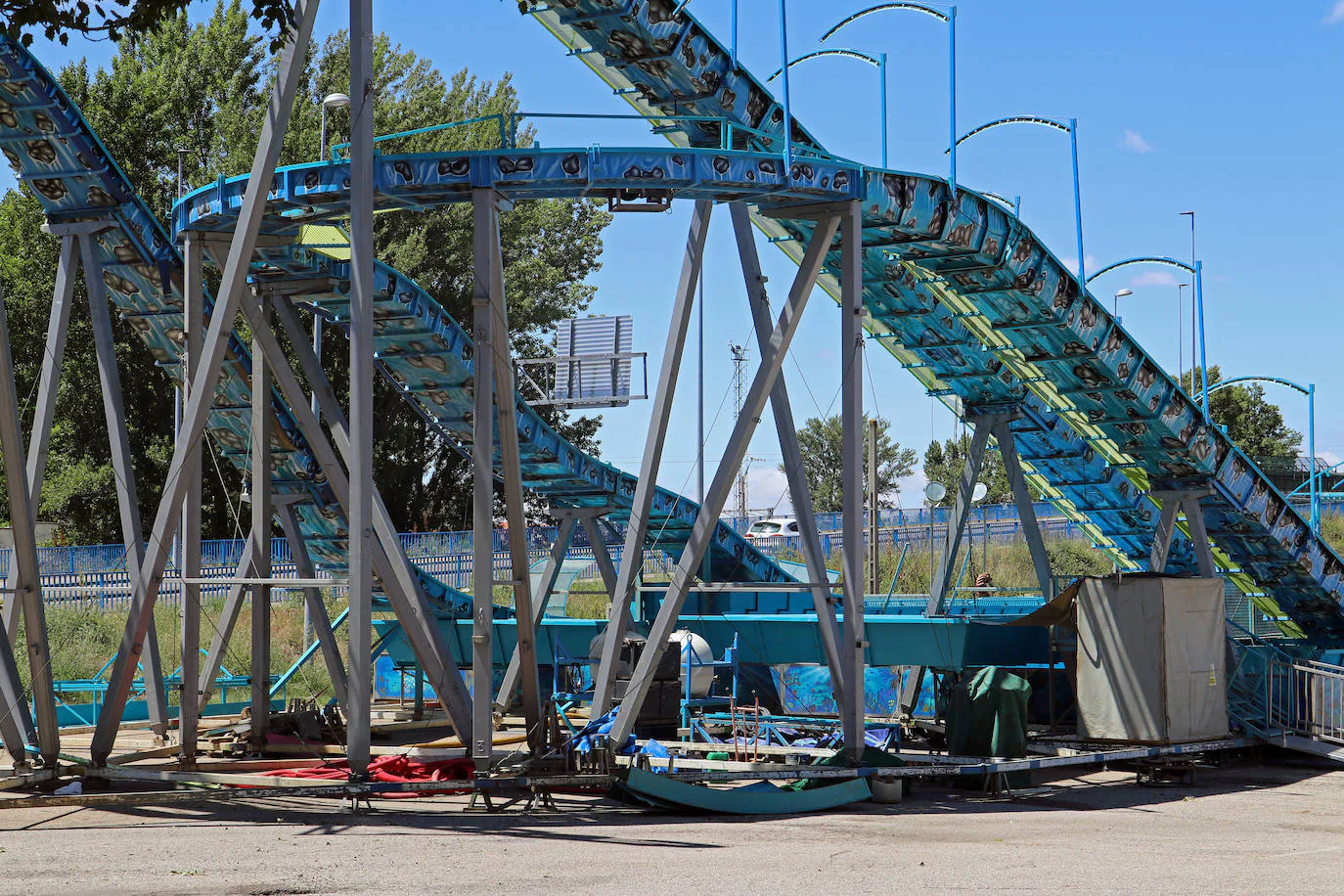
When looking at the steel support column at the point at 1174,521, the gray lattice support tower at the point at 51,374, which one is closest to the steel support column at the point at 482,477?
the gray lattice support tower at the point at 51,374

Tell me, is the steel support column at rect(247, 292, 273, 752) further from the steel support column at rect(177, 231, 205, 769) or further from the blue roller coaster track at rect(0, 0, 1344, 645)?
the blue roller coaster track at rect(0, 0, 1344, 645)

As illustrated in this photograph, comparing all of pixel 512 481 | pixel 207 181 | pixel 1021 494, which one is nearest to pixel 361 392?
pixel 512 481

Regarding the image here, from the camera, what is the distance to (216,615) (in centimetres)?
3669

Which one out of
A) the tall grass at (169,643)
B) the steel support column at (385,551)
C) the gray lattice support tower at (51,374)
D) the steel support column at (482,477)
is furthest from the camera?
the tall grass at (169,643)

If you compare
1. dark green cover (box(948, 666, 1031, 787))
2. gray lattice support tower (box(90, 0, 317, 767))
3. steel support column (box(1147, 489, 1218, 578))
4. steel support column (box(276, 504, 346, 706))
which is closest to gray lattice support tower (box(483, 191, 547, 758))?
gray lattice support tower (box(90, 0, 317, 767))

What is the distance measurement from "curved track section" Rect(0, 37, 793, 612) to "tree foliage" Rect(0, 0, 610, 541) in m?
23.3

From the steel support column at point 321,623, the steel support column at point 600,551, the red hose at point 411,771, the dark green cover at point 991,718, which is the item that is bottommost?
the red hose at point 411,771

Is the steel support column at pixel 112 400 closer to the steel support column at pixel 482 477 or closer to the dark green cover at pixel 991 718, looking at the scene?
the steel support column at pixel 482 477

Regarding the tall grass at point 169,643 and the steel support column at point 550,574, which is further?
the tall grass at point 169,643

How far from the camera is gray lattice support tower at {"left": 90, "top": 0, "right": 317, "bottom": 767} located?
14219 mm

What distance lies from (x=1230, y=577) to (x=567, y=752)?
15301 millimetres

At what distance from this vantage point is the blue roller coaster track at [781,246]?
15703mm

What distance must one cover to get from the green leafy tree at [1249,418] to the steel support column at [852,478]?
47.1m

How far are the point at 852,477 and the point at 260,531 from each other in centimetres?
733
